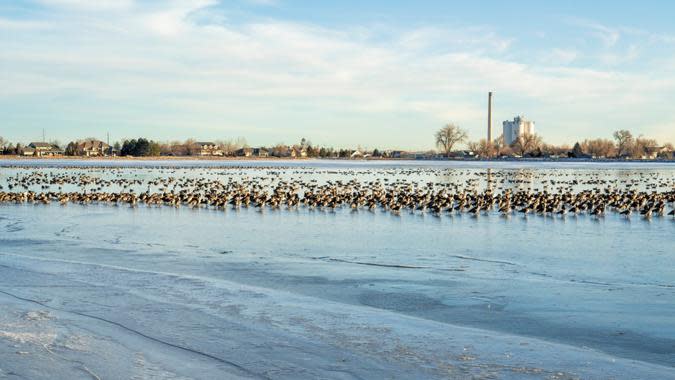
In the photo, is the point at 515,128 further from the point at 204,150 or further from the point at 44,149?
the point at 44,149

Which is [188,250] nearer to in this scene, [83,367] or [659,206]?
[83,367]

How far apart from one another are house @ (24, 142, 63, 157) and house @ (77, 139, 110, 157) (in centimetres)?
567

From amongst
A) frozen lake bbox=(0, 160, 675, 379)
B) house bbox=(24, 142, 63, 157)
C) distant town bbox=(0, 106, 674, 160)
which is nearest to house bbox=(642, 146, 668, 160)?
distant town bbox=(0, 106, 674, 160)

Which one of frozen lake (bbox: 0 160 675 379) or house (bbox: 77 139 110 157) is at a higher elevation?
house (bbox: 77 139 110 157)

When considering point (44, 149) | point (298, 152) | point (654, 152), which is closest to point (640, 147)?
point (654, 152)

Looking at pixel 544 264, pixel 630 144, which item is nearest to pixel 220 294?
pixel 544 264

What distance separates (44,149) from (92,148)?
11686 mm

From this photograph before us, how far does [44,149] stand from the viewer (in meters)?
176

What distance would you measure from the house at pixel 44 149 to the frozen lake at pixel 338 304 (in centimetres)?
15662

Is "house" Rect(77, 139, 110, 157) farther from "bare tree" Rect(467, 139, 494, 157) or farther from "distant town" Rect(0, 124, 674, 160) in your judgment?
"bare tree" Rect(467, 139, 494, 157)

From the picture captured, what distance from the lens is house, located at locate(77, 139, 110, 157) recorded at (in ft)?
536

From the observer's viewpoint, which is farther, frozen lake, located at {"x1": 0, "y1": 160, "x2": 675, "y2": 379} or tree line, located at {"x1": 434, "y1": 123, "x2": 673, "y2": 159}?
tree line, located at {"x1": 434, "y1": 123, "x2": 673, "y2": 159}

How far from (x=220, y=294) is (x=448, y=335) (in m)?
3.84

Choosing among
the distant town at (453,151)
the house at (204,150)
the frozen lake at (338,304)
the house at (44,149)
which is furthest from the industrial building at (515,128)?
the frozen lake at (338,304)
